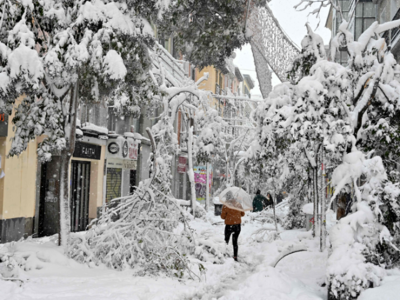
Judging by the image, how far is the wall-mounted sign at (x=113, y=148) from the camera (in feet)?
57.9

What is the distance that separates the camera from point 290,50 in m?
8.59

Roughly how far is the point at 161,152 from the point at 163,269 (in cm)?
886

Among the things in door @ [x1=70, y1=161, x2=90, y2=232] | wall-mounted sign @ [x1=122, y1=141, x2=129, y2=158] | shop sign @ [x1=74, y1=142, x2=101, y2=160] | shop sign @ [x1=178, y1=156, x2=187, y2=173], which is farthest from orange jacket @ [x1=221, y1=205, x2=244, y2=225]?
shop sign @ [x1=178, y1=156, x2=187, y2=173]

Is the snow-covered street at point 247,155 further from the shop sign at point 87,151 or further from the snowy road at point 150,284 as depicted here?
the shop sign at point 87,151

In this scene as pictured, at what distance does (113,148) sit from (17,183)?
5.78 m

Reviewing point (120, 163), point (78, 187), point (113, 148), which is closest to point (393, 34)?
point (113, 148)

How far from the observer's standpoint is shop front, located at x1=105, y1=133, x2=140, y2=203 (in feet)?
58.1

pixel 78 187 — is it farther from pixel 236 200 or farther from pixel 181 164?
pixel 181 164

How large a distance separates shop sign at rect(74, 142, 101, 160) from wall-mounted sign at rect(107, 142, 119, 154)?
58 centimetres

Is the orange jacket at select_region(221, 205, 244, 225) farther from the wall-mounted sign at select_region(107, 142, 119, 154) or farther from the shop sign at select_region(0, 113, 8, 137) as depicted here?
the wall-mounted sign at select_region(107, 142, 119, 154)

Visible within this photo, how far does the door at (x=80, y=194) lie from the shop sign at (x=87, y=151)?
45 centimetres

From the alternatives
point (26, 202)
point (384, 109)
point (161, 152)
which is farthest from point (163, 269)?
point (161, 152)

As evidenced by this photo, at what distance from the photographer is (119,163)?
19172 millimetres

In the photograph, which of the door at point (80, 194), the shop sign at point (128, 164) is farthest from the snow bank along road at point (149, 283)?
the shop sign at point (128, 164)
